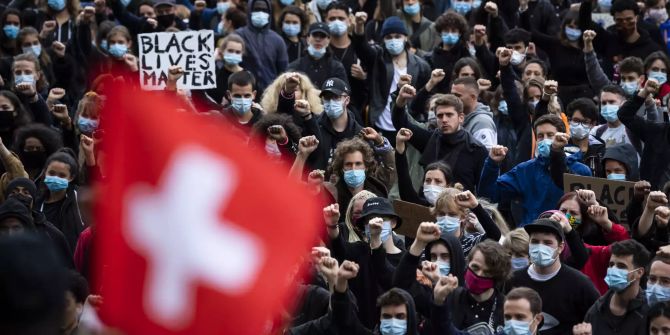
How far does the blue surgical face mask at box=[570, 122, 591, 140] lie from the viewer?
12.2m

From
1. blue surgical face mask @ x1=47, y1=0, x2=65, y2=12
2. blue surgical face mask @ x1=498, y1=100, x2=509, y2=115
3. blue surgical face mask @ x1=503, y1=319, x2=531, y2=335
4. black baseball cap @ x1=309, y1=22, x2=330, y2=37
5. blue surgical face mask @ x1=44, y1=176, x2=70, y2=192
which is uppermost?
blue surgical face mask @ x1=503, y1=319, x2=531, y2=335

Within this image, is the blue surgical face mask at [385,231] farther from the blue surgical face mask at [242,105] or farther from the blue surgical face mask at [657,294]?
the blue surgical face mask at [242,105]

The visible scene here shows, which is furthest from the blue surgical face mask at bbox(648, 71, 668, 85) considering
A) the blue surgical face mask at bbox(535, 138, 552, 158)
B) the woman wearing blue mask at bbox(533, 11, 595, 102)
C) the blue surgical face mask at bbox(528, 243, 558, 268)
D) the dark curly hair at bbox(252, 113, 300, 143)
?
the blue surgical face mask at bbox(528, 243, 558, 268)

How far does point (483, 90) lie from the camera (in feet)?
44.9

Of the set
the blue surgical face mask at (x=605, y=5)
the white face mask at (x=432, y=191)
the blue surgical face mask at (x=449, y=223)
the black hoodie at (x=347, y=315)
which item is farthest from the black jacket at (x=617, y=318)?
the blue surgical face mask at (x=605, y=5)

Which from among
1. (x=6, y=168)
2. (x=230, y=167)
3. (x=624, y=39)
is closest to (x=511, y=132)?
(x=624, y=39)

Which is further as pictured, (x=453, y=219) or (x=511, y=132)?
(x=511, y=132)

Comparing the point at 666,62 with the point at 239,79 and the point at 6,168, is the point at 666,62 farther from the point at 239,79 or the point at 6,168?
the point at 6,168

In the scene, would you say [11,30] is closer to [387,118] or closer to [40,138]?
[40,138]

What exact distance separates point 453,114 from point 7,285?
9.14 m

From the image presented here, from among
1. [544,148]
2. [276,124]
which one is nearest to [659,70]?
[544,148]

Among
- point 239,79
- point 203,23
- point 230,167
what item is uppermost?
point 230,167

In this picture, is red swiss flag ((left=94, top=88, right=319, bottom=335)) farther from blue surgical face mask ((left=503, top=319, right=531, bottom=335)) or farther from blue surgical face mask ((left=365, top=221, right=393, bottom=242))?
blue surgical face mask ((left=365, top=221, right=393, bottom=242))

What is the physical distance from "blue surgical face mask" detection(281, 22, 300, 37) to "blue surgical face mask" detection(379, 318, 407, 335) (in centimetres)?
757
